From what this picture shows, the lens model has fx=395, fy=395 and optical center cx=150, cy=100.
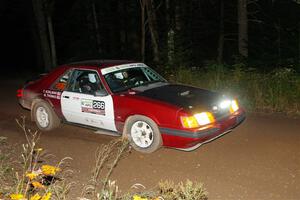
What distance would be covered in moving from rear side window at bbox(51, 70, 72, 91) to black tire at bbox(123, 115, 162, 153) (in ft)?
6.14

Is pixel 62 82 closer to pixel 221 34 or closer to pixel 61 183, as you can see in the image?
pixel 61 183

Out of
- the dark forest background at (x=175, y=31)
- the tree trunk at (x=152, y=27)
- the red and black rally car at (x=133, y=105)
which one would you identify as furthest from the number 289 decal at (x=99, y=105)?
the tree trunk at (x=152, y=27)

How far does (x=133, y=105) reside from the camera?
680 cm

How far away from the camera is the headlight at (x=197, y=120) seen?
6.22 m

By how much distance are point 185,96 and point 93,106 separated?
175 cm

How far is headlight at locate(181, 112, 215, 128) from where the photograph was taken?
6.22 metres

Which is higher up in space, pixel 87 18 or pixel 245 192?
pixel 87 18

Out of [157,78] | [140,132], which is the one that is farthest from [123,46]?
[140,132]

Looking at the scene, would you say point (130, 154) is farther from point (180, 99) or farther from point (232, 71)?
point (232, 71)

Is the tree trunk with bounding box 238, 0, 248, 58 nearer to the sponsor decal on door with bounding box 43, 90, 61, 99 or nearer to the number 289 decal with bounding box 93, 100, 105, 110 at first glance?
the sponsor decal on door with bounding box 43, 90, 61, 99

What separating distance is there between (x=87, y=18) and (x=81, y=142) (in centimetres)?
1874

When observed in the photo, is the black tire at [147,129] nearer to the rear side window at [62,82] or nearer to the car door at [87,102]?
the car door at [87,102]

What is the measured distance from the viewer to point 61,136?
26.9ft

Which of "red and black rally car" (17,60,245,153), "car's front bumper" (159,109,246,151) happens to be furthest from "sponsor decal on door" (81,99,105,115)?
"car's front bumper" (159,109,246,151)
